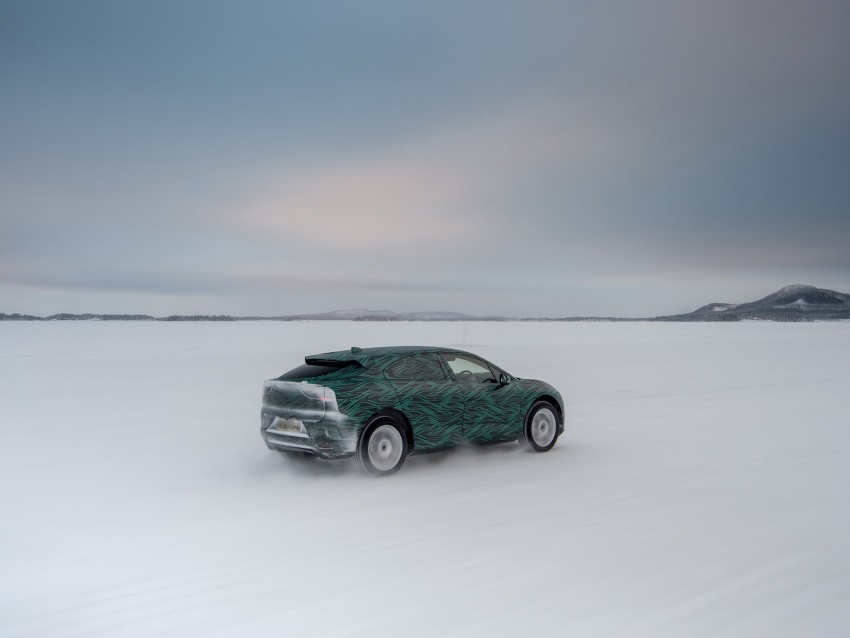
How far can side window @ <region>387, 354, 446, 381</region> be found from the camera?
9.05 metres

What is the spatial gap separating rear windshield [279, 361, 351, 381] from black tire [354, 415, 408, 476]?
827mm

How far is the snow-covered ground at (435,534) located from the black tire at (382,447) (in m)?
0.21

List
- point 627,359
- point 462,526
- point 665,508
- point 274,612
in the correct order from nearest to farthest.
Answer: point 274,612
point 462,526
point 665,508
point 627,359

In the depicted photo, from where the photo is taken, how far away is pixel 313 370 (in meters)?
8.93

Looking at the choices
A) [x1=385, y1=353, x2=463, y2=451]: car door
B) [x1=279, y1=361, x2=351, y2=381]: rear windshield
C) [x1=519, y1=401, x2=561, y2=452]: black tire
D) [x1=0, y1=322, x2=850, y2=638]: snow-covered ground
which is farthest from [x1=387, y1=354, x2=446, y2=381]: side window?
[x1=519, y1=401, x2=561, y2=452]: black tire

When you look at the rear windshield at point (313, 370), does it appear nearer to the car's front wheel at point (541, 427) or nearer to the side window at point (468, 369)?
the side window at point (468, 369)

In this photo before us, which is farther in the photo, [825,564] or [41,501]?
[41,501]

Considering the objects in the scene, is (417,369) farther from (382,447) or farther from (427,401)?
(382,447)

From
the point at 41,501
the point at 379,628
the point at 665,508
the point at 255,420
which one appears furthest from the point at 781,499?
the point at 255,420

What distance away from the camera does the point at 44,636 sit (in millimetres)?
4367

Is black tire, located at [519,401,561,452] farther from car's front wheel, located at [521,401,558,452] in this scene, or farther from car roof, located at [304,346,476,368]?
car roof, located at [304,346,476,368]

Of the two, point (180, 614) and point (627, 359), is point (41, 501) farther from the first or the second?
point (627, 359)

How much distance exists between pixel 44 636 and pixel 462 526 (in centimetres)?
336

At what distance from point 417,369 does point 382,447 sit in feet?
3.66
